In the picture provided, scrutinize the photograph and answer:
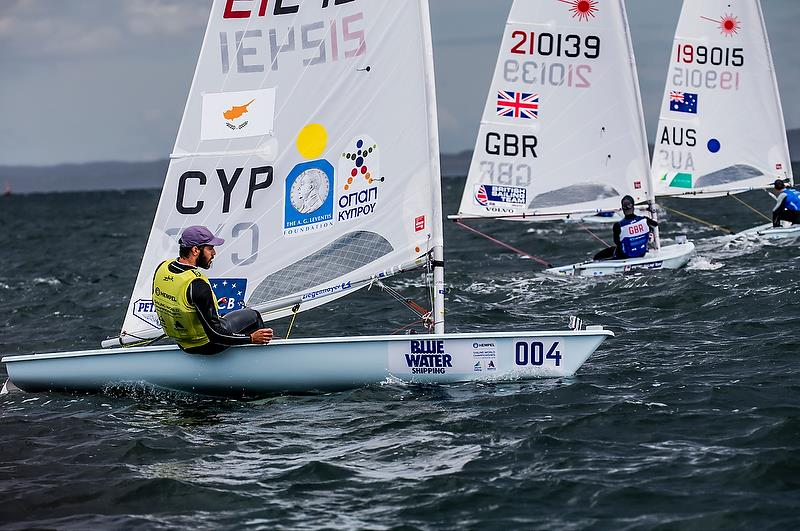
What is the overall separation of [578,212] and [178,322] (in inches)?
348

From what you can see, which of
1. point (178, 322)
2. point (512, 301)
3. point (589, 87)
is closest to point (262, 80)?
point (178, 322)

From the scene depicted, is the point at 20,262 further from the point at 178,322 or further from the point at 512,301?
the point at 178,322

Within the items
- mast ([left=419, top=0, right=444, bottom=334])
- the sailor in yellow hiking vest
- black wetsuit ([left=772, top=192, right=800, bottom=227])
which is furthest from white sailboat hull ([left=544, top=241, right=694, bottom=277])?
the sailor in yellow hiking vest

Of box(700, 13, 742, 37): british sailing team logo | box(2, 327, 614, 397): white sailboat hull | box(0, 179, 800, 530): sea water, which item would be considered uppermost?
box(700, 13, 742, 37): british sailing team logo

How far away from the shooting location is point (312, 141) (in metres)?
8.30

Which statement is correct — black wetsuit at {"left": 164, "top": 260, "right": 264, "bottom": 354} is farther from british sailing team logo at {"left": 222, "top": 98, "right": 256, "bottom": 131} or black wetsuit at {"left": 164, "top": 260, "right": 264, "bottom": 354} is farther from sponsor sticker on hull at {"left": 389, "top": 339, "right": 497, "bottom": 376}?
british sailing team logo at {"left": 222, "top": 98, "right": 256, "bottom": 131}

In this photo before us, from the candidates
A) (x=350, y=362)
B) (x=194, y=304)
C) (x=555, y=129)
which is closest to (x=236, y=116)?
(x=194, y=304)

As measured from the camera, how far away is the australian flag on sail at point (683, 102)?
19.6m

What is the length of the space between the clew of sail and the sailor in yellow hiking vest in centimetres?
55

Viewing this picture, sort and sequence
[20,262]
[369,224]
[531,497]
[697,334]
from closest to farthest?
[531,497]
[369,224]
[697,334]
[20,262]

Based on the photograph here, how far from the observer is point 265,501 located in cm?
601

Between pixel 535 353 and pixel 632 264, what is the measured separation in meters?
6.83

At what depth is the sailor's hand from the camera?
307 inches

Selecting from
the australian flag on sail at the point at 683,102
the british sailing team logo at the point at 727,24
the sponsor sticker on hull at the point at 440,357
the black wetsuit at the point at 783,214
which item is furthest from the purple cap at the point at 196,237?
the british sailing team logo at the point at 727,24
